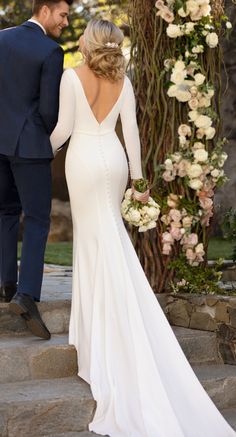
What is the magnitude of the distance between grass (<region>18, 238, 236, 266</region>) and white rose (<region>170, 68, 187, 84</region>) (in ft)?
10.4

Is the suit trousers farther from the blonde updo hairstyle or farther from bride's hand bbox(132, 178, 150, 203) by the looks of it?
the blonde updo hairstyle

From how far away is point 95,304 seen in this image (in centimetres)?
470

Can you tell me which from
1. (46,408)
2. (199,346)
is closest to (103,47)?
(46,408)

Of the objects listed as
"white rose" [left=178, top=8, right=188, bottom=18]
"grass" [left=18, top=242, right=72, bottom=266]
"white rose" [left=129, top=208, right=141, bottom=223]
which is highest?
"white rose" [left=178, top=8, right=188, bottom=18]

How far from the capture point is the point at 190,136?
5691 mm

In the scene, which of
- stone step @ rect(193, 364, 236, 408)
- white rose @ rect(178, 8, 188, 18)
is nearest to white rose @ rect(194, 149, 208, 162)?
white rose @ rect(178, 8, 188, 18)

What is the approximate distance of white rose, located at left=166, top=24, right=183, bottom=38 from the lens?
18.2 ft

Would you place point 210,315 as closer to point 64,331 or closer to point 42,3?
point 64,331

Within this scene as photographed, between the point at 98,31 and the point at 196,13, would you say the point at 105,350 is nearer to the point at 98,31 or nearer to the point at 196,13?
the point at 98,31

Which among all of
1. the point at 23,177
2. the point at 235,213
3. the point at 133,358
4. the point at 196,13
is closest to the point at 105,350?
→ the point at 133,358

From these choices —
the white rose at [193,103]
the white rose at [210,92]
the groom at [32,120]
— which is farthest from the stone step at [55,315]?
the white rose at [210,92]

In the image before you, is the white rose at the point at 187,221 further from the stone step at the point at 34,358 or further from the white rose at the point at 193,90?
the stone step at the point at 34,358

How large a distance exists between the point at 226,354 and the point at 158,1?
226cm

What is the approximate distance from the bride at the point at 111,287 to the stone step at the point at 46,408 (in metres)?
0.07
